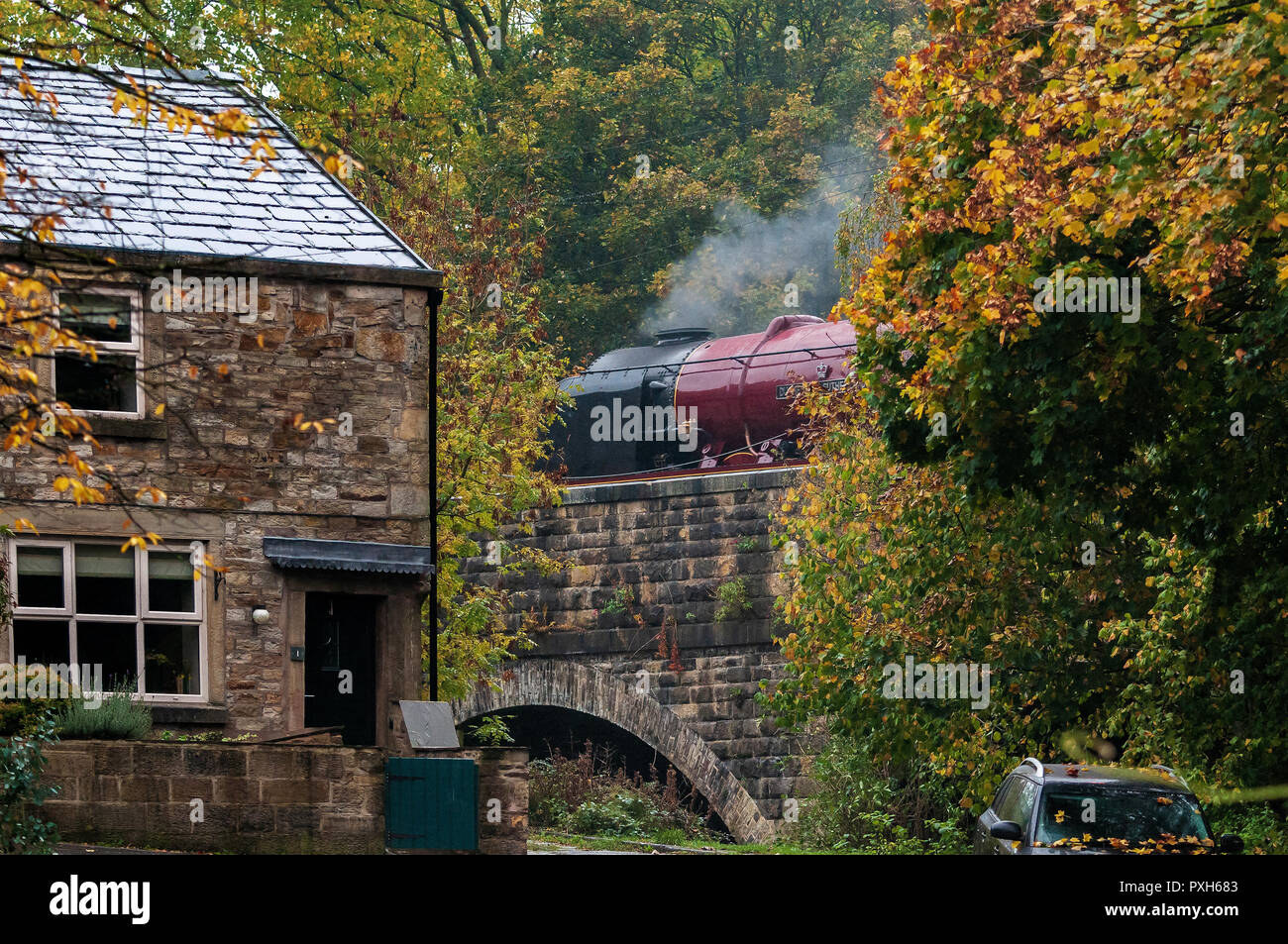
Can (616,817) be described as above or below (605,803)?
below

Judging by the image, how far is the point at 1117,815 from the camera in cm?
1434

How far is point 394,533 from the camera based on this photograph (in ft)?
61.6

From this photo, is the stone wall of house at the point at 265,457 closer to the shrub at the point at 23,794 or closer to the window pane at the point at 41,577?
the window pane at the point at 41,577

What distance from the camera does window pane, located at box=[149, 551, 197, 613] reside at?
1794cm

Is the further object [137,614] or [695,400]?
[695,400]

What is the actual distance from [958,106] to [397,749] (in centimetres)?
720

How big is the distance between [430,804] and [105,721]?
2747mm

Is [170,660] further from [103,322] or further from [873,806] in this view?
[873,806]

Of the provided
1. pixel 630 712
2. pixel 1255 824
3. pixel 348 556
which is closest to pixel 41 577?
pixel 348 556

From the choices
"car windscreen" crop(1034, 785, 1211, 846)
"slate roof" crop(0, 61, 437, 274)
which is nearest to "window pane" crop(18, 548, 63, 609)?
"slate roof" crop(0, 61, 437, 274)

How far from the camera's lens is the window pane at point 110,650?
17.6 metres

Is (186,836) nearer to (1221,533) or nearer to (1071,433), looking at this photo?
(1071,433)

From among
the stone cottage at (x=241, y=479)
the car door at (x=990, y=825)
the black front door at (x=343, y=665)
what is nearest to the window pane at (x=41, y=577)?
the stone cottage at (x=241, y=479)
